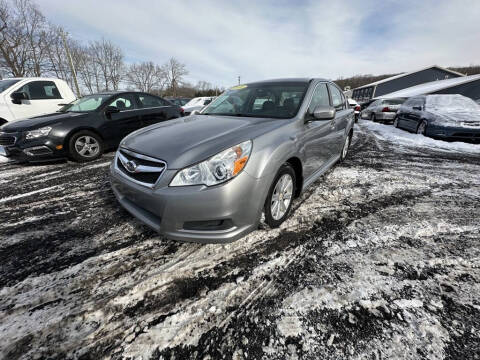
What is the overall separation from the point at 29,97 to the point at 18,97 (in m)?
0.49

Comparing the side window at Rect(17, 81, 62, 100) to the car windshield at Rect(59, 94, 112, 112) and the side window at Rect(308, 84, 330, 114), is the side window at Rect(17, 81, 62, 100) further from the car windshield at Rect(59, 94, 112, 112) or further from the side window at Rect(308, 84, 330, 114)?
the side window at Rect(308, 84, 330, 114)

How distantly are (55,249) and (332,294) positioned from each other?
2.50m

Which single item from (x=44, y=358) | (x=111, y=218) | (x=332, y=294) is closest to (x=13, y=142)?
(x=111, y=218)

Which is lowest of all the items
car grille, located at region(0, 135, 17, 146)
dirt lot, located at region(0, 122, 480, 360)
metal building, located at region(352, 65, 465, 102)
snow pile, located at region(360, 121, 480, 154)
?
dirt lot, located at region(0, 122, 480, 360)

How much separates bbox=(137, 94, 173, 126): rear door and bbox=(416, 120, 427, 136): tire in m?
8.28

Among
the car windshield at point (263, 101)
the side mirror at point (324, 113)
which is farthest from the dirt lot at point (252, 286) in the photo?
the car windshield at point (263, 101)

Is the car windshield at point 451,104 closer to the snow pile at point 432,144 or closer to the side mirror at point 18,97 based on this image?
the snow pile at point 432,144

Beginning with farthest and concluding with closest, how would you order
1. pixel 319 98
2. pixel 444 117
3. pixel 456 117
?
1. pixel 444 117
2. pixel 456 117
3. pixel 319 98

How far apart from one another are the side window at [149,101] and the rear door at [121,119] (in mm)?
201

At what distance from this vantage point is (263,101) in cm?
285

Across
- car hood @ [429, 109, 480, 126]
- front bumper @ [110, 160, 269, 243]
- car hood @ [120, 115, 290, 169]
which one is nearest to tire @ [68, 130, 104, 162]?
car hood @ [120, 115, 290, 169]

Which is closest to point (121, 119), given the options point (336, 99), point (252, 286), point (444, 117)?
point (336, 99)

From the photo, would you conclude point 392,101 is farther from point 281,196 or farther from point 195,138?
point 195,138

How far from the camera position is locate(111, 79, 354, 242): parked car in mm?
1649
